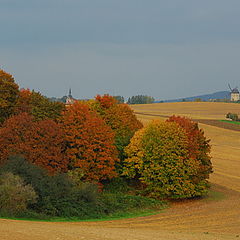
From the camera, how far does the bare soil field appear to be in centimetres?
1892

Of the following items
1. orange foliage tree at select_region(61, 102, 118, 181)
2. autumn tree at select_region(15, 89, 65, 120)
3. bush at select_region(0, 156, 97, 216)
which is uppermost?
autumn tree at select_region(15, 89, 65, 120)

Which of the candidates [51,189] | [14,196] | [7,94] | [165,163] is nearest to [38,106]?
[7,94]

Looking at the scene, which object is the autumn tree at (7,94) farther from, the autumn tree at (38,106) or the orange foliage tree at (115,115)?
the orange foliage tree at (115,115)

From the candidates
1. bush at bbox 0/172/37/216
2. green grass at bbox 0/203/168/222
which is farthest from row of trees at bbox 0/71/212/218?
bush at bbox 0/172/37/216

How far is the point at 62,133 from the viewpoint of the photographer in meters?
37.5

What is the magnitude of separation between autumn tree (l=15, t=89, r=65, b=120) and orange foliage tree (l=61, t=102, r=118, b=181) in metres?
3.00

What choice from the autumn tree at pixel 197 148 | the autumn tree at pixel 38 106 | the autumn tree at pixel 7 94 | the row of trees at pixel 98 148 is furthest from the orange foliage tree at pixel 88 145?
the autumn tree at pixel 197 148

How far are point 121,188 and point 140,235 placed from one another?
20317 millimetres

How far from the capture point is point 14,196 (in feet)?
89.6

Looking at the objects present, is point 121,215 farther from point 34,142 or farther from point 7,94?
point 7,94

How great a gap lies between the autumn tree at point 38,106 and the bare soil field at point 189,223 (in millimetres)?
13150

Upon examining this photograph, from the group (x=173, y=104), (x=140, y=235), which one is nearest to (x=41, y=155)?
(x=140, y=235)

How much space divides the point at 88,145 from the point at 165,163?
20.7 ft

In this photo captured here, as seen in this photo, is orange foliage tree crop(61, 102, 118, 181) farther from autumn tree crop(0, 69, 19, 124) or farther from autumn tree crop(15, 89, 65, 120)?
autumn tree crop(0, 69, 19, 124)
